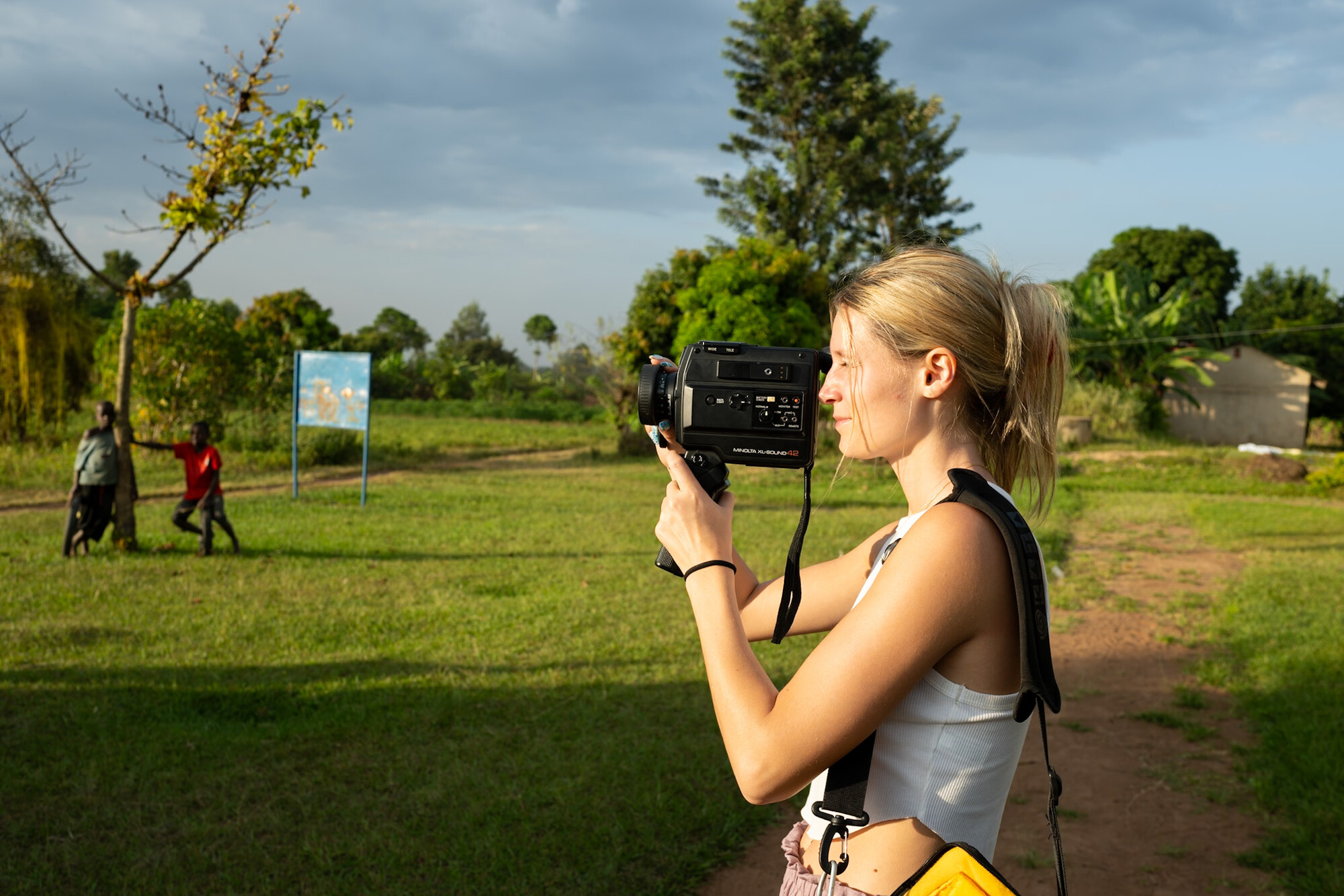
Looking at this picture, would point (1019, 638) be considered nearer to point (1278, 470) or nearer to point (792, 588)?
point (792, 588)

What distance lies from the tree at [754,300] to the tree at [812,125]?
4.84 m

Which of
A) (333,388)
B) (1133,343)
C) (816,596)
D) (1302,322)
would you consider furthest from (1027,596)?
(1302,322)

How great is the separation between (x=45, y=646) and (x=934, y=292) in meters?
6.30

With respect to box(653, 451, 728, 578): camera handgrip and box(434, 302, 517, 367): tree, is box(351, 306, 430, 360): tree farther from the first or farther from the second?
box(653, 451, 728, 578): camera handgrip

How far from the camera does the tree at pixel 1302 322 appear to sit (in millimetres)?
34062

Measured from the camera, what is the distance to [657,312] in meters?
20.9

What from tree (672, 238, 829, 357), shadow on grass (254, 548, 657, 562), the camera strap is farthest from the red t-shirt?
tree (672, 238, 829, 357)

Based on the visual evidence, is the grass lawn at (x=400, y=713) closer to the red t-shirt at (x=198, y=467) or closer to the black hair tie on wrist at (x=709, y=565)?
the black hair tie on wrist at (x=709, y=565)

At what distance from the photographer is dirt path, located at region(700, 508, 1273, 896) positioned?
12.5 feet

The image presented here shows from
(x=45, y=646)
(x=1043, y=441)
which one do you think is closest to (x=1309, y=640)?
(x=1043, y=441)

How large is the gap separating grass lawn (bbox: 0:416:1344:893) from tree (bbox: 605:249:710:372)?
A: 10.9 metres

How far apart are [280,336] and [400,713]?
15224 mm

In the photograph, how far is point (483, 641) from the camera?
21.2ft

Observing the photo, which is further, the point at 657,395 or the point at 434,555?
the point at 434,555
